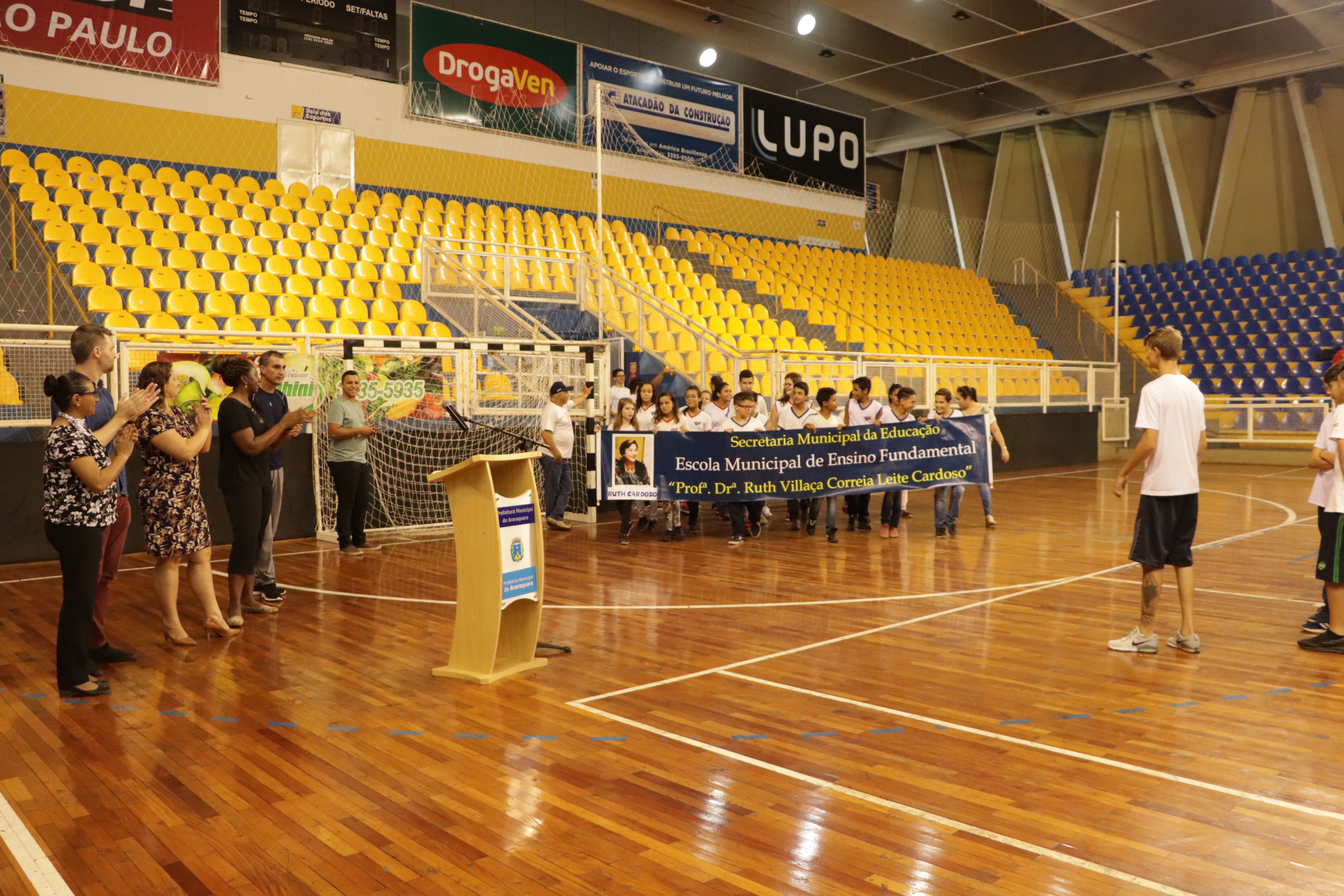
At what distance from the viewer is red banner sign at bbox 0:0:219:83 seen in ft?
47.8

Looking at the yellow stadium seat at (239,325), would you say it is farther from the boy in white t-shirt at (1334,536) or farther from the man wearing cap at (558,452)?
the boy in white t-shirt at (1334,536)

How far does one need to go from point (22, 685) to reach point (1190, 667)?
20.5 ft

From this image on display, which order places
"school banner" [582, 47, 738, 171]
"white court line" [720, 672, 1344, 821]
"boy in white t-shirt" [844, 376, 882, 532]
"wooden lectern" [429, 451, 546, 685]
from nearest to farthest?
"white court line" [720, 672, 1344, 821] < "wooden lectern" [429, 451, 546, 685] < "boy in white t-shirt" [844, 376, 882, 532] < "school banner" [582, 47, 738, 171]

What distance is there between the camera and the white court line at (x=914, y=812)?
10.2 ft

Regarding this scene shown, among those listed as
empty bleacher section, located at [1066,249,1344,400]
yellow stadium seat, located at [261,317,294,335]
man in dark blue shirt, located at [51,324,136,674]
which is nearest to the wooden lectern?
man in dark blue shirt, located at [51,324,136,674]

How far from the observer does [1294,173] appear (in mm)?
24953

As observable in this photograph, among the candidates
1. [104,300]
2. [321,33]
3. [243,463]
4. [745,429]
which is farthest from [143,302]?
[745,429]

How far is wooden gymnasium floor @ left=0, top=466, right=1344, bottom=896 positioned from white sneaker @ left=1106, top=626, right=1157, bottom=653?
0.13 meters

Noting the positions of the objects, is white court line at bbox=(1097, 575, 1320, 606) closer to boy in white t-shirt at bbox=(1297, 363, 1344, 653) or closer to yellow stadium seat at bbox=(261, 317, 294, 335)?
boy in white t-shirt at bbox=(1297, 363, 1344, 653)

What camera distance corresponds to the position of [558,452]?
10273mm

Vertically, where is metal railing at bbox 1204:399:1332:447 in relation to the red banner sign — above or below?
below

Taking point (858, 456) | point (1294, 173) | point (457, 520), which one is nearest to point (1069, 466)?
point (858, 456)

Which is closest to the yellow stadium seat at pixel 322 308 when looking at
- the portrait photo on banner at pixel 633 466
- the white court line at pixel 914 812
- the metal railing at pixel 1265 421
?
the portrait photo on banner at pixel 633 466

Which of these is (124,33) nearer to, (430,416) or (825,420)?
(430,416)
